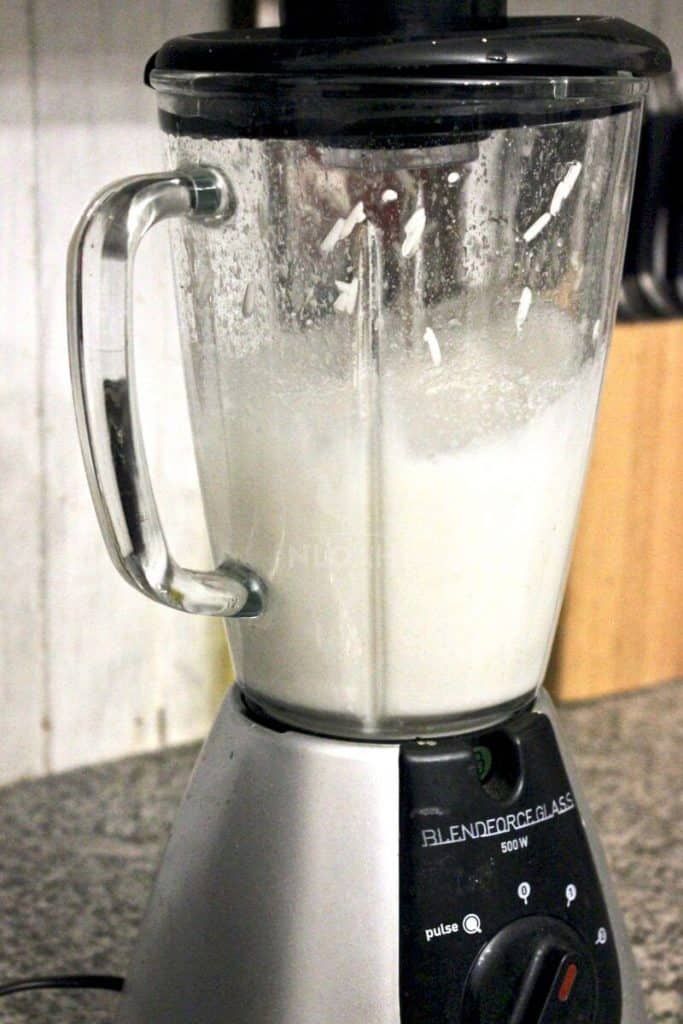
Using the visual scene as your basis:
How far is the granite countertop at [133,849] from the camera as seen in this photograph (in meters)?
0.76

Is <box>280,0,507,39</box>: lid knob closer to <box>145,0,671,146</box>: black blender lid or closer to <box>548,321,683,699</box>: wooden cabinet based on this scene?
<box>145,0,671,146</box>: black blender lid

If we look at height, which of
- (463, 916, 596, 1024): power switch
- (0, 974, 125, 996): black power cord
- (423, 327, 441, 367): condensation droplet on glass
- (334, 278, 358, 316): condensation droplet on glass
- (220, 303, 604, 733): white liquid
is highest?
(334, 278, 358, 316): condensation droplet on glass

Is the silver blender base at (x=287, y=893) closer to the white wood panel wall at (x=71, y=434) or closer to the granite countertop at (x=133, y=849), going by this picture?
the granite countertop at (x=133, y=849)

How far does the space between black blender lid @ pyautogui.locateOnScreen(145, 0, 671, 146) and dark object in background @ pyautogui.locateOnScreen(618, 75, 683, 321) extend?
0.49 meters

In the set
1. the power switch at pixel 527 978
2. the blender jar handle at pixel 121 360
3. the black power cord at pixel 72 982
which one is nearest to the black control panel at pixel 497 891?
the power switch at pixel 527 978

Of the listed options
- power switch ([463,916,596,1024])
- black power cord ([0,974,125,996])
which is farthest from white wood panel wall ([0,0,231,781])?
power switch ([463,916,596,1024])

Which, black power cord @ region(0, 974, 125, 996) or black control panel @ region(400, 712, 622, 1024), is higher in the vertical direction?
black control panel @ region(400, 712, 622, 1024)

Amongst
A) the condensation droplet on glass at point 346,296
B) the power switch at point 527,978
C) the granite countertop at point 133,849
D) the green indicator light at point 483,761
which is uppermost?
the condensation droplet on glass at point 346,296

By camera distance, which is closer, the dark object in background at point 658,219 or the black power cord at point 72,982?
the black power cord at point 72,982

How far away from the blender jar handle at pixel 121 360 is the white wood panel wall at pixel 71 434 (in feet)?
1.18

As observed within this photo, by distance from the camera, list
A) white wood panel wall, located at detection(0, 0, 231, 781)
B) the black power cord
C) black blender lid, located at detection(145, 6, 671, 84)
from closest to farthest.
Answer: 1. black blender lid, located at detection(145, 6, 671, 84)
2. the black power cord
3. white wood panel wall, located at detection(0, 0, 231, 781)

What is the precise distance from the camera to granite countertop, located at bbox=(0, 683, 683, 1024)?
0.76 meters

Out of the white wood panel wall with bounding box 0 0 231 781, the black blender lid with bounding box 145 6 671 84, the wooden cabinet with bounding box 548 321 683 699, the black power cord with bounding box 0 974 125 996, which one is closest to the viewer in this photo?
the black blender lid with bounding box 145 6 671 84

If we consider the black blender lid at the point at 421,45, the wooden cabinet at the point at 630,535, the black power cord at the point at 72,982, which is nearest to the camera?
the black blender lid at the point at 421,45
